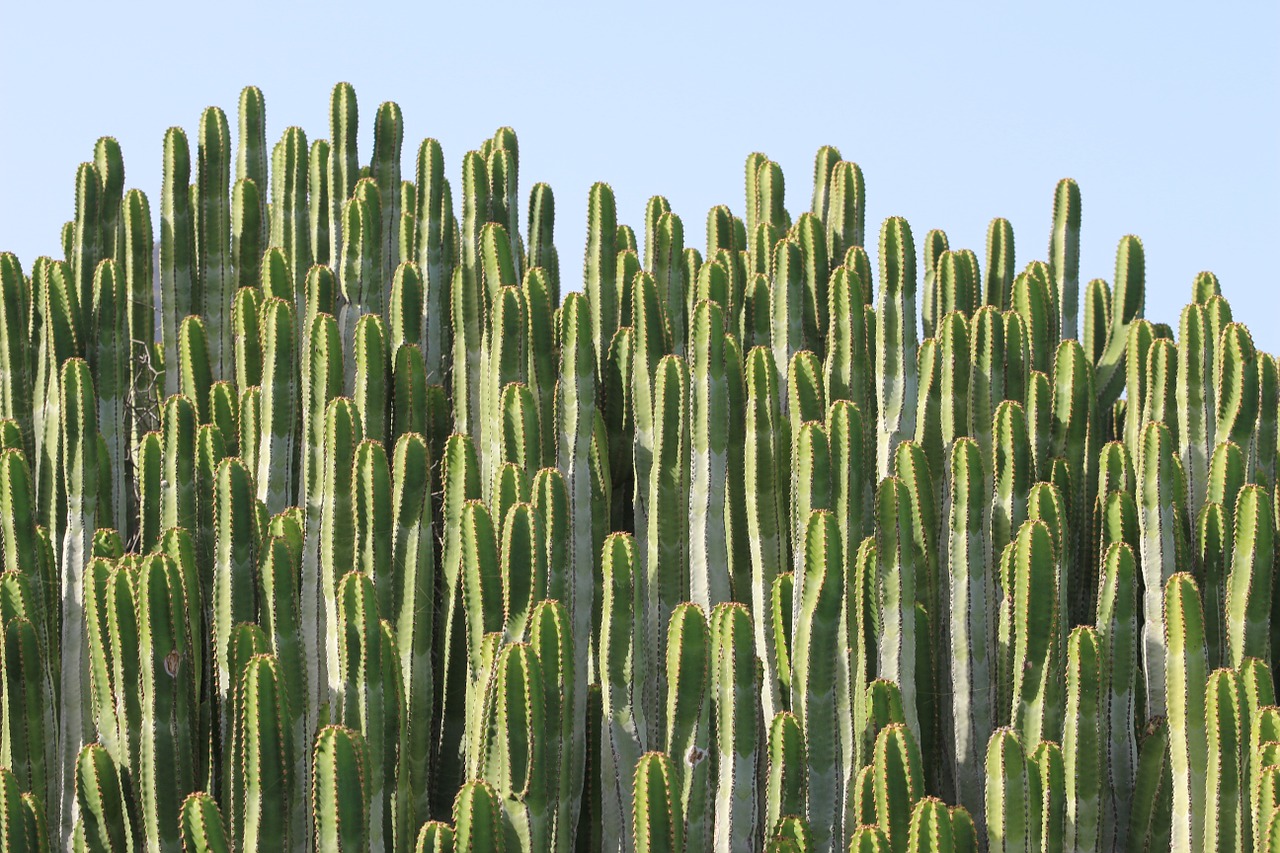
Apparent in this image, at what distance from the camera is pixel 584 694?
443cm

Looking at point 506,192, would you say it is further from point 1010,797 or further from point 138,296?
point 1010,797

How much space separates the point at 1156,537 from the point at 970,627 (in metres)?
0.77

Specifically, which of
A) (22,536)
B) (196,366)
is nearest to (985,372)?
(196,366)

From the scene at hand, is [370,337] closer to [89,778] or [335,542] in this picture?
[335,542]

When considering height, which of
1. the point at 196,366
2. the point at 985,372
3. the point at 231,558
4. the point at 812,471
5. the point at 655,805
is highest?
the point at 196,366

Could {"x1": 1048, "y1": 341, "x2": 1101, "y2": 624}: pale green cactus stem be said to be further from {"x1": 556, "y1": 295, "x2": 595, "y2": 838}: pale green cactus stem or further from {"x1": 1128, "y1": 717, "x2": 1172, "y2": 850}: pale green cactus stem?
{"x1": 556, "y1": 295, "x2": 595, "y2": 838}: pale green cactus stem

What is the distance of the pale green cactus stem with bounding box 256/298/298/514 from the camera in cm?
508

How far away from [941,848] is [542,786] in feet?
3.38

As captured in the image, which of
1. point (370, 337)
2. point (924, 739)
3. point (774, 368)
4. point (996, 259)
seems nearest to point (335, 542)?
point (370, 337)

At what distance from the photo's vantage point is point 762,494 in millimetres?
4977

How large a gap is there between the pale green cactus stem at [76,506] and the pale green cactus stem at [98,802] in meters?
0.77

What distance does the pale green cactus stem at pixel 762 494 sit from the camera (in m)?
4.93

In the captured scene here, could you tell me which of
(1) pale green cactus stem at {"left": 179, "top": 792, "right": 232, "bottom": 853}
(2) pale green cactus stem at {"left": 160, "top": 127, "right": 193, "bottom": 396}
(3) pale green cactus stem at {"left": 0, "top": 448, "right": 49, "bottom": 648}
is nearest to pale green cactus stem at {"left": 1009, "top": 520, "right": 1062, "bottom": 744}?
(1) pale green cactus stem at {"left": 179, "top": 792, "right": 232, "bottom": 853}

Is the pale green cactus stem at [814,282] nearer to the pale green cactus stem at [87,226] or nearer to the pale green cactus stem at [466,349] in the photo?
the pale green cactus stem at [466,349]
